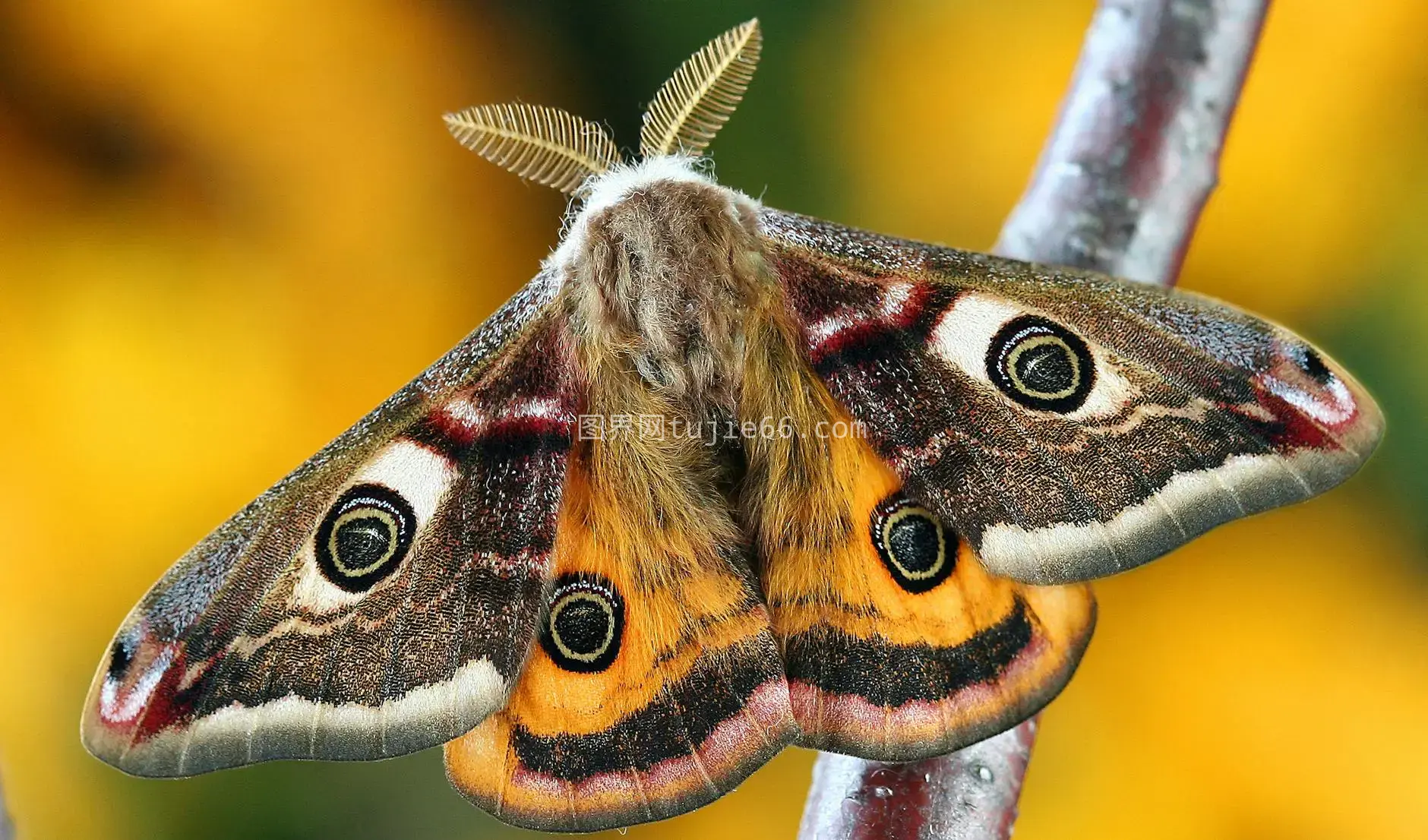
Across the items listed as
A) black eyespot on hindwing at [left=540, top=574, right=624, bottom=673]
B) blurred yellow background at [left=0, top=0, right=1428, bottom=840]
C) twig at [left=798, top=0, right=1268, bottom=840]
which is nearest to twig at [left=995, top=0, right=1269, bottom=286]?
twig at [left=798, top=0, right=1268, bottom=840]

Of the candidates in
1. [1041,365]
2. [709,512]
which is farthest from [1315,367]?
[709,512]

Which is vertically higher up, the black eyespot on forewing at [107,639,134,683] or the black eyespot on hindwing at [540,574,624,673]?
the black eyespot on hindwing at [540,574,624,673]

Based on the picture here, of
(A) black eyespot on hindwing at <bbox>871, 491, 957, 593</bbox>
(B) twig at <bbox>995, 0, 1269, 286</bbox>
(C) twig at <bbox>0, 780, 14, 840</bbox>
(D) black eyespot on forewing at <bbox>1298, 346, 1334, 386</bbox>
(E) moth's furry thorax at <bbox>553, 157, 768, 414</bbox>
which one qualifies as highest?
(B) twig at <bbox>995, 0, 1269, 286</bbox>

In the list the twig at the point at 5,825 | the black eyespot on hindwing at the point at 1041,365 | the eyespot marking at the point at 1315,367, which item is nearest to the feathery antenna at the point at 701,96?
the black eyespot on hindwing at the point at 1041,365

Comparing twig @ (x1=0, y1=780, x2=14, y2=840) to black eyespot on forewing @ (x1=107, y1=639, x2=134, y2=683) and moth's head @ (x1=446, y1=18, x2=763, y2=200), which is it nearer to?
black eyespot on forewing @ (x1=107, y1=639, x2=134, y2=683)

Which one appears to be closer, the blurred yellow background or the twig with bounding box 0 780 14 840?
the twig with bounding box 0 780 14 840

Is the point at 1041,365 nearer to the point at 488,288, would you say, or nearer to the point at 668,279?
the point at 668,279
